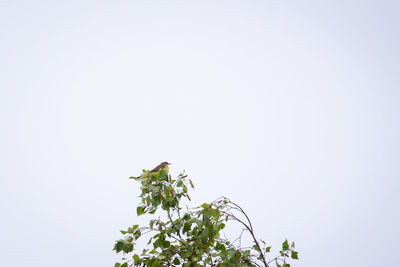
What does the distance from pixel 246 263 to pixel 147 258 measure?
36.8 inches

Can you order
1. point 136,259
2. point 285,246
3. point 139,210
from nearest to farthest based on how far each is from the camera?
point 136,259 < point 139,210 < point 285,246

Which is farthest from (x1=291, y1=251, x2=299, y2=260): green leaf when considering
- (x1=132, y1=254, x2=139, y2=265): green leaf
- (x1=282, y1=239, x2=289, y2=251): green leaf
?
(x1=132, y1=254, x2=139, y2=265): green leaf

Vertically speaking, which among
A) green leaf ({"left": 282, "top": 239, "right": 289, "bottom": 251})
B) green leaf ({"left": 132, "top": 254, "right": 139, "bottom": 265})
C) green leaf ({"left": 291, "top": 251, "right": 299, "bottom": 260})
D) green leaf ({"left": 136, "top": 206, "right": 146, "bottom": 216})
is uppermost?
green leaf ({"left": 136, "top": 206, "right": 146, "bottom": 216})

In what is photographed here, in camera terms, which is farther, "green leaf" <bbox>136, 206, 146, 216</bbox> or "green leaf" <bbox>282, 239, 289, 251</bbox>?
"green leaf" <bbox>282, 239, 289, 251</bbox>

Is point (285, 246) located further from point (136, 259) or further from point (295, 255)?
point (136, 259)

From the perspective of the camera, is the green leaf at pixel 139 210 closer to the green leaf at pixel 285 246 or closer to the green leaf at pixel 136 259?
the green leaf at pixel 136 259

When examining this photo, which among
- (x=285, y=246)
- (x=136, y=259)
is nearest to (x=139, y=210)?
(x=136, y=259)

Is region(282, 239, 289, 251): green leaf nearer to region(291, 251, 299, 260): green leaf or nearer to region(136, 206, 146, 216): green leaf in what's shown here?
region(291, 251, 299, 260): green leaf

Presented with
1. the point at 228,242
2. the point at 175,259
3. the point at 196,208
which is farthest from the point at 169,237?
the point at 228,242

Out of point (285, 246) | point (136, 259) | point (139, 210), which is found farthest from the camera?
point (285, 246)

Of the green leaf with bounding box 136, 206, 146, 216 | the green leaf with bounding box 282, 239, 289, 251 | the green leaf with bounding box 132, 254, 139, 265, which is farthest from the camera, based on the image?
the green leaf with bounding box 282, 239, 289, 251

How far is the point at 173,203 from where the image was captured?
3625 millimetres

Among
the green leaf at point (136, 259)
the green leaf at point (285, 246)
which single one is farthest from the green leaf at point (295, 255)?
the green leaf at point (136, 259)

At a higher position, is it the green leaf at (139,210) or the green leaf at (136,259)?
the green leaf at (139,210)
